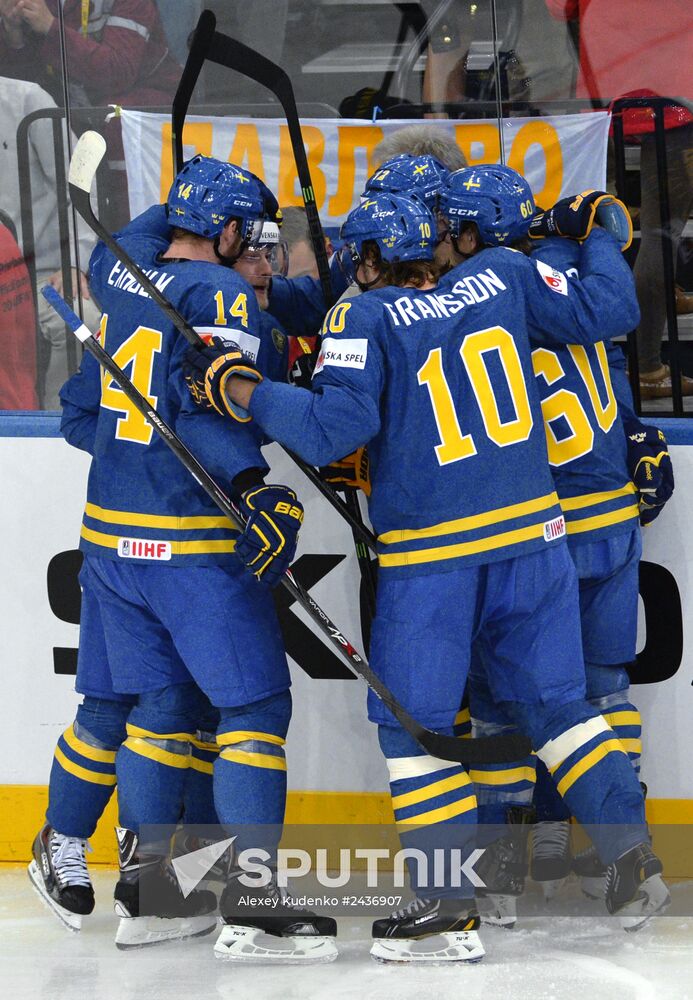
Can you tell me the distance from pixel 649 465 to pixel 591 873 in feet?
2.72

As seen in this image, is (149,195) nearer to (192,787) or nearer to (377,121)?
(377,121)

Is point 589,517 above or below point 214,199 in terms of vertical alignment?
below

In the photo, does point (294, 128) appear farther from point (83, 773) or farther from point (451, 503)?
point (83, 773)

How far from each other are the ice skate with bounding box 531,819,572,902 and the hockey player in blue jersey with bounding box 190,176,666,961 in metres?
0.40

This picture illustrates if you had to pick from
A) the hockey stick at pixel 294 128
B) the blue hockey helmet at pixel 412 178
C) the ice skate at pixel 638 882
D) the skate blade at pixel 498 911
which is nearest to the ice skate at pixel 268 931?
the skate blade at pixel 498 911

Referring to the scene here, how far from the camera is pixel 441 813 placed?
7.50 feet

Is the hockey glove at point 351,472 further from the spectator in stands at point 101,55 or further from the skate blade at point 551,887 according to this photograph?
the spectator in stands at point 101,55

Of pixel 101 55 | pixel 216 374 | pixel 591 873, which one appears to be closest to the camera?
pixel 216 374

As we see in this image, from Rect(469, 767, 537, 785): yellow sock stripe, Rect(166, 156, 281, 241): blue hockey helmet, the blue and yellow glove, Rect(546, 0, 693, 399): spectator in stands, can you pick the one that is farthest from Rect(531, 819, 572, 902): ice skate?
Rect(166, 156, 281, 241): blue hockey helmet

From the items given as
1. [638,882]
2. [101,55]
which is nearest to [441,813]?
[638,882]

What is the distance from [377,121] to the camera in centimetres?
325

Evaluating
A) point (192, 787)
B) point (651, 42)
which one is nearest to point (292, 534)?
point (192, 787)

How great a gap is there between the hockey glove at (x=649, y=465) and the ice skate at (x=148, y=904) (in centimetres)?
118

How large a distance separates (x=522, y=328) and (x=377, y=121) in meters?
1.12
